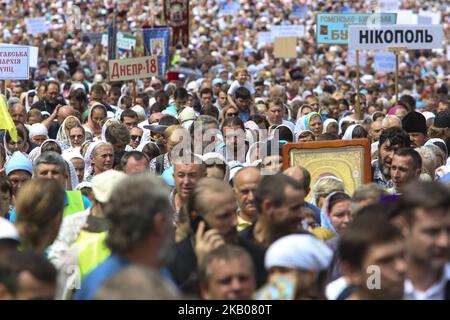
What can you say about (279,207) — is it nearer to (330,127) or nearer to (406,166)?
(406,166)

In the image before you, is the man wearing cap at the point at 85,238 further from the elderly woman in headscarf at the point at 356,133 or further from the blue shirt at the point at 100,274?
the elderly woman in headscarf at the point at 356,133

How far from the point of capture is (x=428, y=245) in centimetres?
509

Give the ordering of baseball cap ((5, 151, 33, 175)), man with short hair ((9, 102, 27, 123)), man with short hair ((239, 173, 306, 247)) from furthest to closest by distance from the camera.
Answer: man with short hair ((9, 102, 27, 123)) < baseball cap ((5, 151, 33, 175)) < man with short hair ((239, 173, 306, 247))

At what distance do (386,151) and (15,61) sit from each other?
6.85 meters

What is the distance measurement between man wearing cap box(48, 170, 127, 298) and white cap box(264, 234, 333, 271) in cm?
74

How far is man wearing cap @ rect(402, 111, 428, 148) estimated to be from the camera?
1151 centimetres

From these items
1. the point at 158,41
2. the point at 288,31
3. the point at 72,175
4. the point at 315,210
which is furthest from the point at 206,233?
the point at 288,31

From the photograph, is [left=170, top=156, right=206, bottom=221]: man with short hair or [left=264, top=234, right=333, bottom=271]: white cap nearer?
[left=264, top=234, right=333, bottom=271]: white cap

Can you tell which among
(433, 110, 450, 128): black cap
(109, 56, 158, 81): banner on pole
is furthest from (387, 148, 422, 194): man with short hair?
(109, 56, 158, 81): banner on pole

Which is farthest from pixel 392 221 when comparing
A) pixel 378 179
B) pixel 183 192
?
pixel 378 179

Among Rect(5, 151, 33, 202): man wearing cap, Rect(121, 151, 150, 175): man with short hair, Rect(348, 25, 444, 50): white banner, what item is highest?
Rect(348, 25, 444, 50): white banner

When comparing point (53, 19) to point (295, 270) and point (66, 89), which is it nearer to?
point (66, 89)

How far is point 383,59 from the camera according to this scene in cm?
2408

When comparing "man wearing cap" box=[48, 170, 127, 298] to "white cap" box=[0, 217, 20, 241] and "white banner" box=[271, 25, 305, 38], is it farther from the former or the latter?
"white banner" box=[271, 25, 305, 38]
